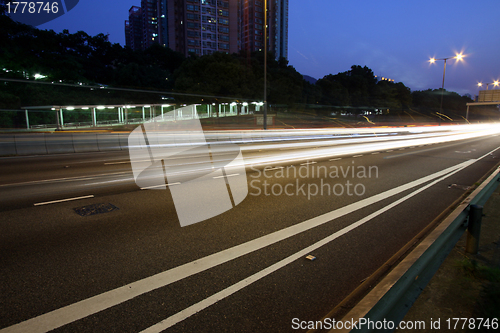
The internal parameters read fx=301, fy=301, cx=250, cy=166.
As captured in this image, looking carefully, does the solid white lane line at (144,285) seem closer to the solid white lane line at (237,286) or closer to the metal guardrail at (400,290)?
the solid white lane line at (237,286)

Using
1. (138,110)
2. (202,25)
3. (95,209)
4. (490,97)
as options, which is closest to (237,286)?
(95,209)

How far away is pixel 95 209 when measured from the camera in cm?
650

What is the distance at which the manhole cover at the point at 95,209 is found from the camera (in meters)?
6.27

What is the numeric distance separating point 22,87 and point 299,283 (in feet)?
88.7

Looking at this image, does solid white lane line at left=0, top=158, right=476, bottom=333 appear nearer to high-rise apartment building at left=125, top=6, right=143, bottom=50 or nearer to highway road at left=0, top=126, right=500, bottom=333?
highway road at left=0, top=126, right=500, bottom=333

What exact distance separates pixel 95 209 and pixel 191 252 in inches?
127

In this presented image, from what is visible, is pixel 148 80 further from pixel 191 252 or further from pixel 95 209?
pixel 191 252

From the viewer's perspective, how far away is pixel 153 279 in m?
3.68

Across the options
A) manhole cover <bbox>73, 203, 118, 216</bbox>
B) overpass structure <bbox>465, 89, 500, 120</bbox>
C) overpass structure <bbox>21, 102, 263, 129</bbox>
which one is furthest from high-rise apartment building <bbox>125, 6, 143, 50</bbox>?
manhole cover <bbox>73, 203, 118, 216</bbox>

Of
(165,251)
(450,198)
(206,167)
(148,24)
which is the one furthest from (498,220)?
(148,24)

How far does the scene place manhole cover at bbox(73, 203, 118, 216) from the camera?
20.6ft

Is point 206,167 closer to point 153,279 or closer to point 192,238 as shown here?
point 192,238

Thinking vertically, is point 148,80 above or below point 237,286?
above

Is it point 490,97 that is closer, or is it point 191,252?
point 191,252
